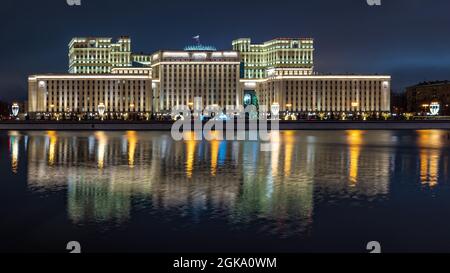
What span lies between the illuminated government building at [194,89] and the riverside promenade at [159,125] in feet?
196

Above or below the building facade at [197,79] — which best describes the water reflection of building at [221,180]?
below

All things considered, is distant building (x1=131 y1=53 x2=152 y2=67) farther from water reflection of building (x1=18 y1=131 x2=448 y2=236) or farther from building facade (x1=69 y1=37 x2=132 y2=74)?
water reflection of building (x1=18 y1=131 x2=448 y2=236)

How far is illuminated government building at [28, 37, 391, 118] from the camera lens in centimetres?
13288

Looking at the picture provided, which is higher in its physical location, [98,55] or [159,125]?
[98,55]

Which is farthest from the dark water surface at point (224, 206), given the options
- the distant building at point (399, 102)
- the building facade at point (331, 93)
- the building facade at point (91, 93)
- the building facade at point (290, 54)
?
Answer: the distant building at point (399, 102)

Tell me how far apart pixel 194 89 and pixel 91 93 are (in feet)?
74.7

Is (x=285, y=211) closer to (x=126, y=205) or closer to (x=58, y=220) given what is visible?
(x=126, y=205)

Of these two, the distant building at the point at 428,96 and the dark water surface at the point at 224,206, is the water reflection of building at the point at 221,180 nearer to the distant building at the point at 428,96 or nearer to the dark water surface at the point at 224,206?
the dark water surface at the point at 224,206

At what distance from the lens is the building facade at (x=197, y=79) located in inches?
5285

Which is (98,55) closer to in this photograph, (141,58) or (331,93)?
(141,58)

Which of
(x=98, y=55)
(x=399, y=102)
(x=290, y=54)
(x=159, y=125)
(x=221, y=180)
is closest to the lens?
(x=221, y=180)

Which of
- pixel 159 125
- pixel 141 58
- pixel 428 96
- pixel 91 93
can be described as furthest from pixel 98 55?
pixel 428 96

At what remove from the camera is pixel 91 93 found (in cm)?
13325
